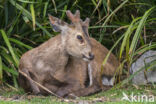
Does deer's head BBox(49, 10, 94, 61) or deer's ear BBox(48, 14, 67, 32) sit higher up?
deer's ear BBox(48, 14, 67, 32)

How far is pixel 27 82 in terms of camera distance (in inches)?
246

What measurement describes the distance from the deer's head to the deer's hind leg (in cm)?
76

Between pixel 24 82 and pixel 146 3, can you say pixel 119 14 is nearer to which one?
pixel 146 3

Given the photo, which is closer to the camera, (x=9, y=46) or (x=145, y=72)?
(x=145, y=72)

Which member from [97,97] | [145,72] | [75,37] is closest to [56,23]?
[75,37]

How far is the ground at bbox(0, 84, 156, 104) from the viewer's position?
530cm

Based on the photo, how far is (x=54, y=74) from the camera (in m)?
6.29

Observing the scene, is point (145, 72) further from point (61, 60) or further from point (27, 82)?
point (27, 82)

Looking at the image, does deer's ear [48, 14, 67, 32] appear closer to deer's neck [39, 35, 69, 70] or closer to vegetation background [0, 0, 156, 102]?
deer's neck [39, 35, 69, 70]

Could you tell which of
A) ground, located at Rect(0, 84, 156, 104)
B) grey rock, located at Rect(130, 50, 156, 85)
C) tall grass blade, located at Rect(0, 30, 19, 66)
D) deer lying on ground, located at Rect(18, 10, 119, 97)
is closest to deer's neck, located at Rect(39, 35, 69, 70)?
deer lying on ground, located at Rect(18, 10, 119, 97)

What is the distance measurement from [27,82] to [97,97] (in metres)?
1.19

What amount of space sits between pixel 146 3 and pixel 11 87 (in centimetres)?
301

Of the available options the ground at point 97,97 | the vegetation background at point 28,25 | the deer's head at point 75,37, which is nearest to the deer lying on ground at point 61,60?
the deer's head at point 75,37

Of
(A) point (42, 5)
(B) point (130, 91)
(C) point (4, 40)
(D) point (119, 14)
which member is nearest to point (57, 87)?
(B) point (130, 91)
